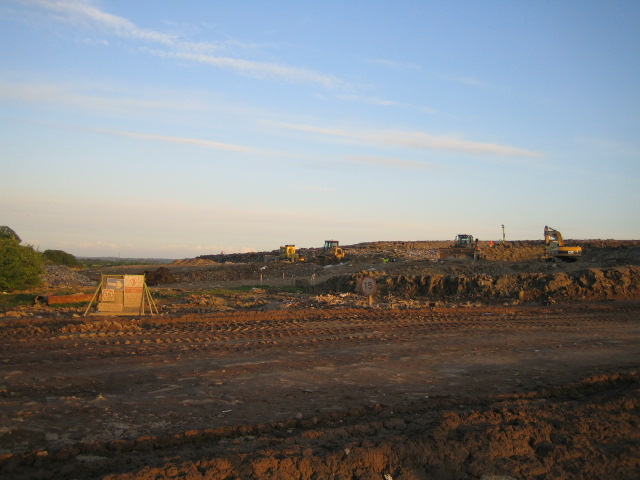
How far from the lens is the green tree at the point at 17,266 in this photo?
92.2ft

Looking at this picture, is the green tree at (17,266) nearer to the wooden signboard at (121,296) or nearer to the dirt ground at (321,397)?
the dirt ground at (321,397)

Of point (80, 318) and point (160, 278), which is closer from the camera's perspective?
point (80, 318)

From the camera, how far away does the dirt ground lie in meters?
5.70

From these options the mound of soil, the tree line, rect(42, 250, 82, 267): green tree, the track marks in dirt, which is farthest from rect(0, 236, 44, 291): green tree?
rect(42, 250, 82, 267): green tree

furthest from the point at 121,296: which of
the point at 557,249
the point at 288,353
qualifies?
the point at 557,249

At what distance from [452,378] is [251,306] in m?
16.2

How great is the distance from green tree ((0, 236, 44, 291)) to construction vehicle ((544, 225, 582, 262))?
34.6 meters

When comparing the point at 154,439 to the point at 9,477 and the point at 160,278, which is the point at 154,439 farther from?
the point at 160,278

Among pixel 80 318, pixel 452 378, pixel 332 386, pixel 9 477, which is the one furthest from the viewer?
pixel 80 318

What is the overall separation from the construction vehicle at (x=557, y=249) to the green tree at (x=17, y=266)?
114 feet

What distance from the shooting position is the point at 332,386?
9.32 metres

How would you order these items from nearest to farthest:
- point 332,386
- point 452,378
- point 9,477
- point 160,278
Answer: point 9,477 → point 332,386 → point 452,378 → point 160,278

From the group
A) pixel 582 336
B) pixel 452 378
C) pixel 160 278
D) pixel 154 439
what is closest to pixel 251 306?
pixel 582 336

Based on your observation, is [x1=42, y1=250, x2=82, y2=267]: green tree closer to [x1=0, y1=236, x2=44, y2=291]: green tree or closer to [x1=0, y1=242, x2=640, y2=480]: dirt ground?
[x1=0, y1=236, x2=44, y2=291]: green tree
